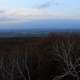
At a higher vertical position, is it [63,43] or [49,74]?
[63,43]

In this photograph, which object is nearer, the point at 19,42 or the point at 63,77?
the point at 63,77

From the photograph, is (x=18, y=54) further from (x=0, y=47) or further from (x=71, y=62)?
(x=71, y=62)

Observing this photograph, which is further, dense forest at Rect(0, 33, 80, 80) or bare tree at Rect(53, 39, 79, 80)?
dense forest at Rect(0, 33, 80, 80)

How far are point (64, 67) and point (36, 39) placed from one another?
277cm

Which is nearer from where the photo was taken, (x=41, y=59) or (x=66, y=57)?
(x=66, y=57)

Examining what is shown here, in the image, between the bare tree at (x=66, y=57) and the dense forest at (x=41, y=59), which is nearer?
the bare tree at (x=66, y=57)

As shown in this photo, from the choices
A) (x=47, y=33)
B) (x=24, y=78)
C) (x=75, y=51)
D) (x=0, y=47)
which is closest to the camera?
(x=24, y=78)

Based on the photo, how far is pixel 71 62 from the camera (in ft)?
33.3

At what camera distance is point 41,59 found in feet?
36.5

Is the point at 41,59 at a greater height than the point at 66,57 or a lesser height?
lesser

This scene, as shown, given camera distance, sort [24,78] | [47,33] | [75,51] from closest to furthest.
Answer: [24,78] < [75,51] < [47,33]

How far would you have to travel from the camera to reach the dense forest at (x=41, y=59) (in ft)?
33.2

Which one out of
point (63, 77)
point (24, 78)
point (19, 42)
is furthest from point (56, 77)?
point (19, 42)

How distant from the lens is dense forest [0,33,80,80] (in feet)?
33.2
